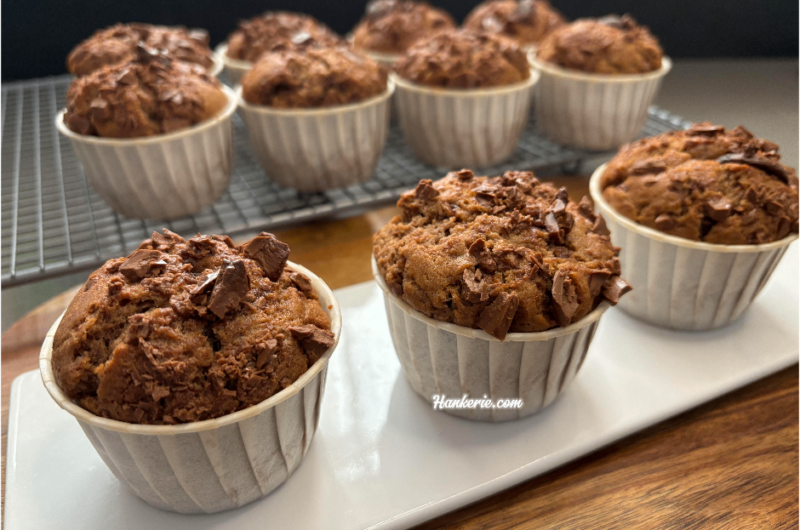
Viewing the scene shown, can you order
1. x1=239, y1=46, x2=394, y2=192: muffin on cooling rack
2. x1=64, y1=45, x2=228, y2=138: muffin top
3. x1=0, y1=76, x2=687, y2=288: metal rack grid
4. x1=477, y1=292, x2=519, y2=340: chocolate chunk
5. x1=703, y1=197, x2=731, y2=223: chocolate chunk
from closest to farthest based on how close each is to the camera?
x1=477, y1=292, x2=519, y2=340: chocolate chunk < x1=703, y1=197, x2=731, y2=223: chocolate chunk < x1=64, y1=45, x2=228, y2=138: muffin top < x1=0, y1=76, x2=687, y2=288: metal rack grid < x1=239, y1=46, x2=394, y2=192: muffin on cooling rack

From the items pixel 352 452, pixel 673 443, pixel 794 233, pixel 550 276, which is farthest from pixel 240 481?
pixel 794 233

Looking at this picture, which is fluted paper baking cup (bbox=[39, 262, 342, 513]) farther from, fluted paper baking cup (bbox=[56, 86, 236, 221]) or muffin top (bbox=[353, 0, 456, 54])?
muffin top (bbox=[353, 0, 456, 54])

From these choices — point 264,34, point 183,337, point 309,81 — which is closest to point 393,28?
point 264,34

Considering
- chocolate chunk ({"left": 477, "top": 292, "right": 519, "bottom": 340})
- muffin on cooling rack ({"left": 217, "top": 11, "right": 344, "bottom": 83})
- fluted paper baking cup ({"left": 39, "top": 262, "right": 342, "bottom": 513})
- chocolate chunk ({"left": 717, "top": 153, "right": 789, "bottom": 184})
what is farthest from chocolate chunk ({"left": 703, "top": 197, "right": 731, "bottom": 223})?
muffin on cooling rack ({"left": 217, "top": 11, "right": 344, "bottom": 83})

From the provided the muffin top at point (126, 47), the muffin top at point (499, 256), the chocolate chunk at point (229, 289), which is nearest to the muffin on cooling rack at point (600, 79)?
the muffin top at point (499, 256)

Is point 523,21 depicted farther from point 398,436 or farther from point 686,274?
point 398,436

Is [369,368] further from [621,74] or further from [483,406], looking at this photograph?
[621,74]
